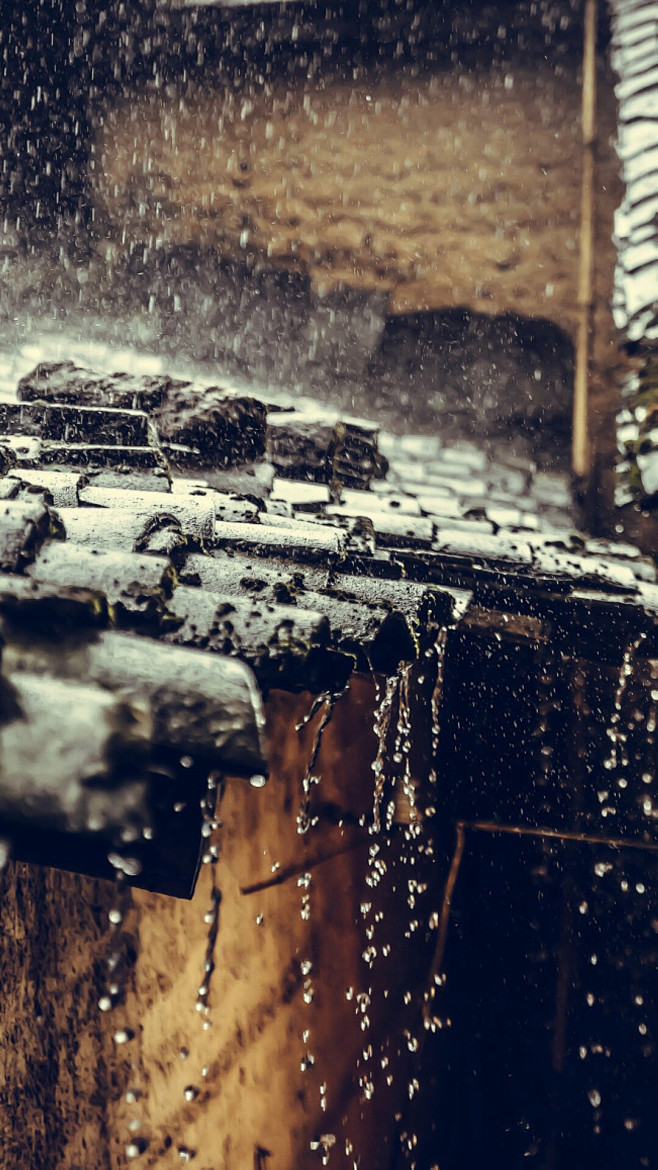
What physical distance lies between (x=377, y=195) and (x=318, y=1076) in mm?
5709

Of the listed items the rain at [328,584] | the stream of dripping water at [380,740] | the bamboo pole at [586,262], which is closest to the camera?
the rain at [328,584]

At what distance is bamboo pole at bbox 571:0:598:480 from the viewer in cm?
586

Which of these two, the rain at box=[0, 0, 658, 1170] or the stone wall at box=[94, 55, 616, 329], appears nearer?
the rain at box=[0, 0, 658, 1170]

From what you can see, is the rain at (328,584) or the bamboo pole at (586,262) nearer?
the rain at (328,584)

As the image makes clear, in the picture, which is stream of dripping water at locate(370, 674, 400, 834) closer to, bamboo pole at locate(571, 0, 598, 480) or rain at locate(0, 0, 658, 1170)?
rain at locate(0, 0, 658, 1170)

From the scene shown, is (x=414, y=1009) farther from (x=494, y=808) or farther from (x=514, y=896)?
(x=494, y=808)

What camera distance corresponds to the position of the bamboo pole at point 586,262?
5855mm

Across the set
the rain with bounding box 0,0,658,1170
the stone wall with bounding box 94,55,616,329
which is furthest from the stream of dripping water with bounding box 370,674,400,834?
the stone wall with bounding box 94,55,616,329

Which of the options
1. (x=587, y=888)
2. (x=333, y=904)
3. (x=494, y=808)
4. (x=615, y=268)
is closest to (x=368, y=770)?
(x=333, y=904)

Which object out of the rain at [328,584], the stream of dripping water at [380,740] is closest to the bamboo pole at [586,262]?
the rain at [328,584]

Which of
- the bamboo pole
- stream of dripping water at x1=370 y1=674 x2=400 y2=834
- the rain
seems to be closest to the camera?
the rain

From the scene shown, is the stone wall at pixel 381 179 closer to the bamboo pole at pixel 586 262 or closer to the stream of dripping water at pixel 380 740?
the bamboo pole at pixel 586 262

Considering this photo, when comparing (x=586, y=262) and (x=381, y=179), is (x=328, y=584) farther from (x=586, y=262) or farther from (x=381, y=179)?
(x=381, y=179)

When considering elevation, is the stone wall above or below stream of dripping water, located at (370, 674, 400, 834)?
above
